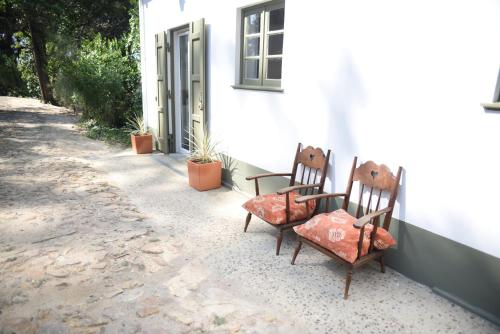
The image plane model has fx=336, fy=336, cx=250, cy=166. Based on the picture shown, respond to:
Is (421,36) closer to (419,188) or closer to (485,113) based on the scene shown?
(485,113)

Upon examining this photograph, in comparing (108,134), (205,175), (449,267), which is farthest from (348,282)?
(108,134)

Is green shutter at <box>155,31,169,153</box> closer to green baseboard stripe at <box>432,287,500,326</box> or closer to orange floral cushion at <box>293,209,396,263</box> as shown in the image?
orange floral cushion at <box>293,209,396,263</box>

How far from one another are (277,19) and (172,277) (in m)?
2.74

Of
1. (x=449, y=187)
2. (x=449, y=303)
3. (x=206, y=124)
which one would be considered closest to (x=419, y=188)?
(x=449, y=187)

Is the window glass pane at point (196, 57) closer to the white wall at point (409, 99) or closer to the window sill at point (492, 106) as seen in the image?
the white wall at point (409, 99)

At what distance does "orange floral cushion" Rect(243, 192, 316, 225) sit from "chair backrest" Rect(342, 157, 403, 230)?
0.35m

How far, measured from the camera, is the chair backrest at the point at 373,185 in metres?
2.41

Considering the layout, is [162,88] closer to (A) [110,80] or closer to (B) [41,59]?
(A) [110,80]

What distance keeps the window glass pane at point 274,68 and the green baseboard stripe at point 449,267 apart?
196 centimetres

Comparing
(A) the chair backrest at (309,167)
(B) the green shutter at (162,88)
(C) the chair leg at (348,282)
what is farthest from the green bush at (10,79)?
(C) the chair leg at (348,282)

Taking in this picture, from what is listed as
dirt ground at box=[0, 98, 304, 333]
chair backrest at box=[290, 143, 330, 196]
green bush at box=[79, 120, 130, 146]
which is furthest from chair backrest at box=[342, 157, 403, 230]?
green bush at box=[79, 120, 130, 146]

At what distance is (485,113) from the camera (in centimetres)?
194

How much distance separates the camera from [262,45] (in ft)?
12.1

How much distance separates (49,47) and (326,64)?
13248mm
